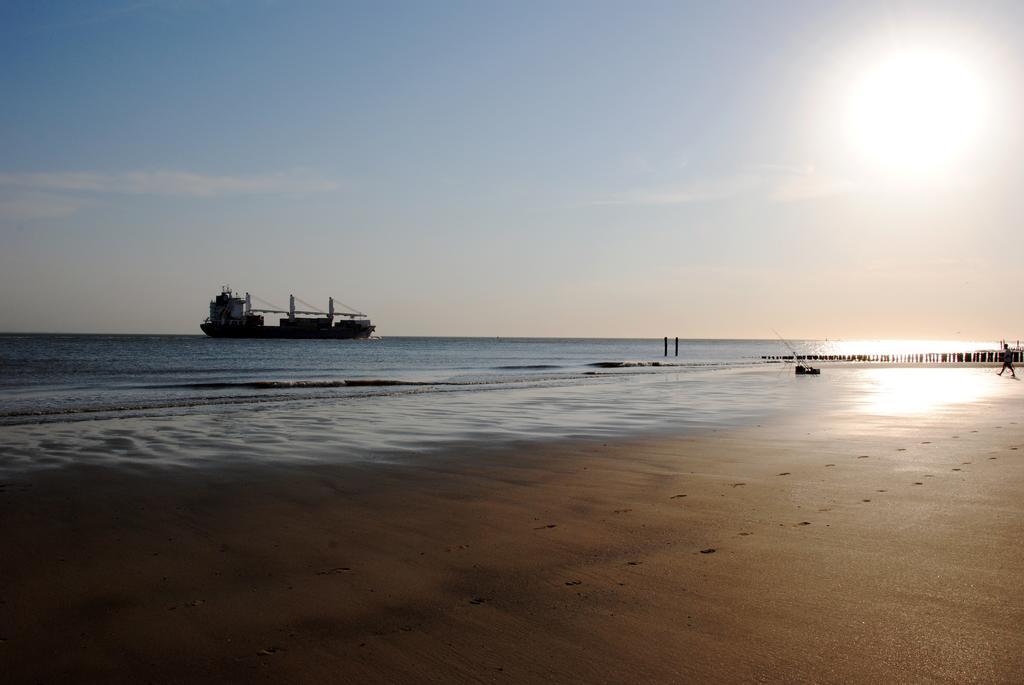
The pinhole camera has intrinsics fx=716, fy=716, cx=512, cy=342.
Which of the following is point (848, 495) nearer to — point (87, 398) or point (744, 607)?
point (744, 607)

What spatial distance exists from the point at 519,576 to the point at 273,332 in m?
162

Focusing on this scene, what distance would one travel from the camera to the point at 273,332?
158 meters

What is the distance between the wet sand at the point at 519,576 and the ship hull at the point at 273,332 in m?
155

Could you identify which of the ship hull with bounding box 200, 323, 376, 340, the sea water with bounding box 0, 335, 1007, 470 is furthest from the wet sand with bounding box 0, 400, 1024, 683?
the ship hull with bounding box 200, 323, 376, 340

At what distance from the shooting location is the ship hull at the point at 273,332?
156 meters

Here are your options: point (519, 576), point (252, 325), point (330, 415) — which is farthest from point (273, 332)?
point (519, 576)

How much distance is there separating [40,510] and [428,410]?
12.6 m

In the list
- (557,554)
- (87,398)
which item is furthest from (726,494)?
(87,398)

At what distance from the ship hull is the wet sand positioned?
155m

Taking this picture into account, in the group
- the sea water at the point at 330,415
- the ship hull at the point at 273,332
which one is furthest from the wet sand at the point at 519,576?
the ship hull at the point at 273,332

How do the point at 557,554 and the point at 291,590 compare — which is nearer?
the point at 291,590

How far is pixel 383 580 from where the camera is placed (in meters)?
5.25

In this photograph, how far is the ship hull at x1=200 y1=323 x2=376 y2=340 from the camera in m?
156

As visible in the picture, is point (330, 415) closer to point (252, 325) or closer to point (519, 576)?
point (519, 576)
